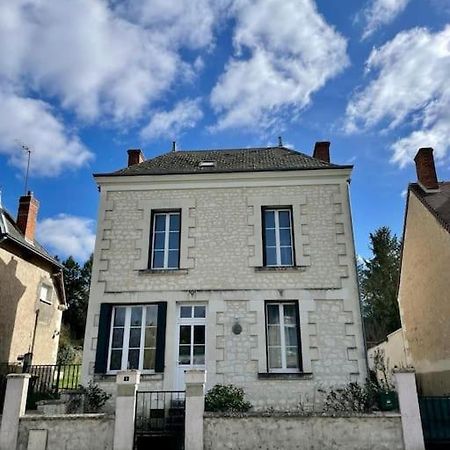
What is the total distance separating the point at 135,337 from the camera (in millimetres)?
10719

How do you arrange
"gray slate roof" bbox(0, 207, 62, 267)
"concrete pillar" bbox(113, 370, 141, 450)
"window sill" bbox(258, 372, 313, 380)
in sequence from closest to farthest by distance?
"concrete pillar" bbox(113, 370, 141, 450), "window sill" bbox(258, 372, 313, 380), "gray slate roof" bbox(0, 207, 62, 267)

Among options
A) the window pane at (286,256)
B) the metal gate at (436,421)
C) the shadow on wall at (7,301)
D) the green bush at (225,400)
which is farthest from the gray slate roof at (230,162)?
the metal gate at (436,421)

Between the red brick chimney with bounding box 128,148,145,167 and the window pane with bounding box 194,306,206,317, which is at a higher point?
the red brick chimney with bounding box 128,148,145,167

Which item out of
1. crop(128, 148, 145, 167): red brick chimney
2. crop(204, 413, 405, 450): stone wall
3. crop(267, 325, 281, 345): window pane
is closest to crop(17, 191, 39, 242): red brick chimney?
crop(128, 148, 145, 167): red brick chimney

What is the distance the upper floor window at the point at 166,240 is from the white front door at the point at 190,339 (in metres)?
1.27

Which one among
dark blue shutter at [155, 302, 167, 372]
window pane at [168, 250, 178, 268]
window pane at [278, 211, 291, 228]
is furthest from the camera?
window pane at [278, 211, 291, 228]

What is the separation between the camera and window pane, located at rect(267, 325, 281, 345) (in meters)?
10.6

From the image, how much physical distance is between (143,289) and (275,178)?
4629 millimetres

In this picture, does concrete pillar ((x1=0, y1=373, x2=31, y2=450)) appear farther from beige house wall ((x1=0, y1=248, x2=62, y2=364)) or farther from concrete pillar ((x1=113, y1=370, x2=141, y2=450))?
beige house wall ((x1=0, y1=248, x2=62, y2=364))

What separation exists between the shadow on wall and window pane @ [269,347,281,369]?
7.97m

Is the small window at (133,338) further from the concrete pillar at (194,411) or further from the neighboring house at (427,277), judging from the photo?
the neighboring house at (427,277)

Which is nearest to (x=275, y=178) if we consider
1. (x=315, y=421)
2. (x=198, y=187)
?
(x=198, y=187)

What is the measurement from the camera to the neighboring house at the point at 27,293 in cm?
1305

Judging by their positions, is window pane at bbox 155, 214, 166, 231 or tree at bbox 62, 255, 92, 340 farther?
tree at bbox 62, 255, 92, 340
